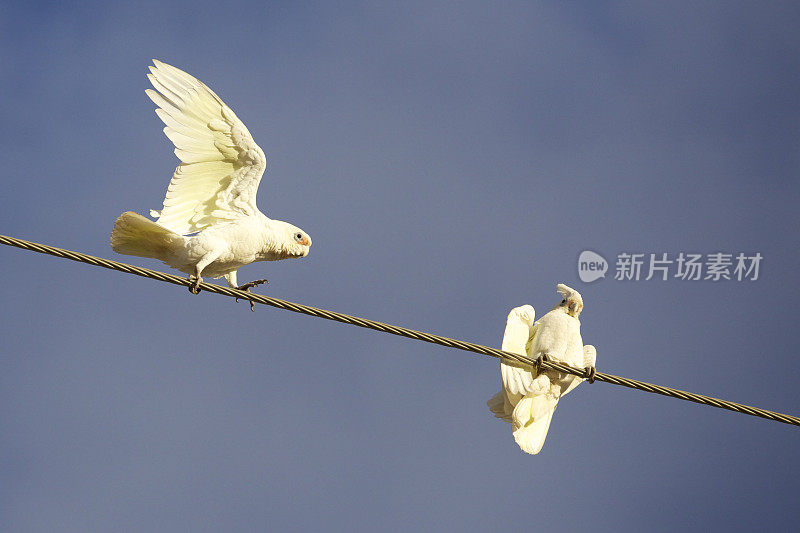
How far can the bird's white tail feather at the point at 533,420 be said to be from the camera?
9.60 metres

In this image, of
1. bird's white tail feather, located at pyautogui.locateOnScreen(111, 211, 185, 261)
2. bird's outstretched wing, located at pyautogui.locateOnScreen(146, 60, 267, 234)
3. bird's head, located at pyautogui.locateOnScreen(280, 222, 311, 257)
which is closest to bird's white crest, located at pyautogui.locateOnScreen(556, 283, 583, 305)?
bird's head, located at pyautogui.locateOnScreen(280, 222, 311, 257)

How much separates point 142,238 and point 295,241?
4.70ft

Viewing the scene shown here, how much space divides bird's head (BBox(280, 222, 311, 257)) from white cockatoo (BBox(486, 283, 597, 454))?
2.09 metres

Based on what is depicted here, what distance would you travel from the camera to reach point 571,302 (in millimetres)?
10078

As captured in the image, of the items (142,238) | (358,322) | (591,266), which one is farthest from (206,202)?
(591,266)

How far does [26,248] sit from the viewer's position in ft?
21.3

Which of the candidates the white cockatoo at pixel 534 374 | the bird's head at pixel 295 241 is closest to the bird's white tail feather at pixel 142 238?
the bird's head at pixel 295 241

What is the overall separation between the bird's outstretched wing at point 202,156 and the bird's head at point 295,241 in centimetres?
37

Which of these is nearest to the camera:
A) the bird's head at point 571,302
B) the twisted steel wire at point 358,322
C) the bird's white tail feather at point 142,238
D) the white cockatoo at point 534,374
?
the twisted steel wire at point 358,322

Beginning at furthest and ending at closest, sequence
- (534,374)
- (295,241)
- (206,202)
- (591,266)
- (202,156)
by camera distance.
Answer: (591,266) → (534,374) → (295,241) → (206,202) → (202,156)

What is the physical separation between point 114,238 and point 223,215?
3.46 feet

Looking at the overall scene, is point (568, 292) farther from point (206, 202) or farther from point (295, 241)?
point (206, 202)

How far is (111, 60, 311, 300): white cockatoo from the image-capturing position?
8750 millimetres

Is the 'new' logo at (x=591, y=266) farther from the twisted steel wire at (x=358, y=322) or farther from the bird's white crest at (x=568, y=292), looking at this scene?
the twisted steel wire at (x=358, y=322)
